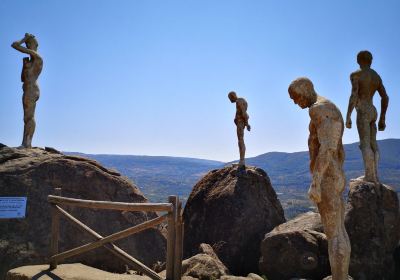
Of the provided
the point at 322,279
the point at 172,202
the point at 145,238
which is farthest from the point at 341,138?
the point at 145,238

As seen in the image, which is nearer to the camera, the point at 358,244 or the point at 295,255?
the point at 358,244

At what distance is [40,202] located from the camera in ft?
39.4

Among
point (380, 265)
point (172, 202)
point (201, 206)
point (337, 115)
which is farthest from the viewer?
point (201, 206)

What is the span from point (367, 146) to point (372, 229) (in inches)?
84.6

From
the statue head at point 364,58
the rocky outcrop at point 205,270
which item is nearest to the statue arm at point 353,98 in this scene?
the statue head at point 364,58

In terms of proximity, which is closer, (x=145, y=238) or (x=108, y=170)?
(x=145, y=238)

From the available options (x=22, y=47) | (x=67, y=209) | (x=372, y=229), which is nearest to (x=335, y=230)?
(x=372, y=229)

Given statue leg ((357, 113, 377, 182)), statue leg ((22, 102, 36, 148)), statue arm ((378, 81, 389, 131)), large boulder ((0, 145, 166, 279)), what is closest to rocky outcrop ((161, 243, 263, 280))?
large boulder ((0, 145, 166, 279))

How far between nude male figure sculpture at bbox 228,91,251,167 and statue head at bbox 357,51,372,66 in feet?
16.7

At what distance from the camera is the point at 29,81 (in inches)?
540

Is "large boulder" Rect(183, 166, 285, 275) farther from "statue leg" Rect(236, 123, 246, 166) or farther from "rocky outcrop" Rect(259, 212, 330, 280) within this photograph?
"rocky outcrop" Rect(259, 212, 330, 280)

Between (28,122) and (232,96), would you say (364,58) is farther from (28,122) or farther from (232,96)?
(28,122)

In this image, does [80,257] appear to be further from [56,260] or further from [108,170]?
[108,170]

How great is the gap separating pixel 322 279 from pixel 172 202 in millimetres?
4407
